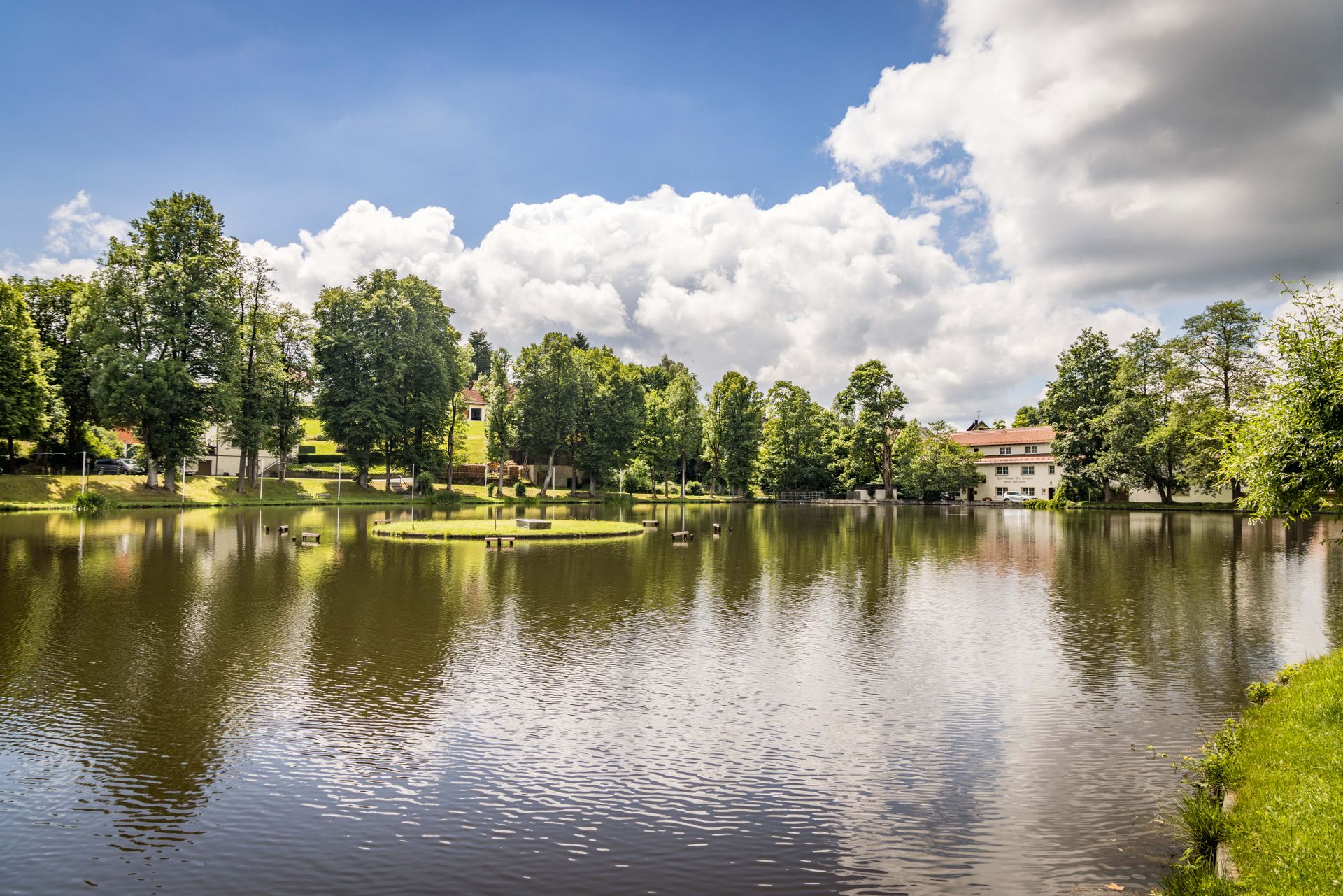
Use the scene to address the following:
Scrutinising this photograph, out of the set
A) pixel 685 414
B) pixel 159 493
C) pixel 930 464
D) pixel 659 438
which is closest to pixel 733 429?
pixel 685 414

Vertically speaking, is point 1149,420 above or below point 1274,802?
above

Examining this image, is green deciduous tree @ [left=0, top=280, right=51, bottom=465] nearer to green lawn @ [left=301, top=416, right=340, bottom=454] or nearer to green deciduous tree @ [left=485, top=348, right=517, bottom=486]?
green deciduous tree @ [left=485, top=348, right=517, bottom=486]

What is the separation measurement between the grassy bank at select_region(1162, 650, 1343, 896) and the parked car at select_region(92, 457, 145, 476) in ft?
261

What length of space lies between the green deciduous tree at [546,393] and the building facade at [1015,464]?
58.3 meters

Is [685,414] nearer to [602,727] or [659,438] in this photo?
[659,438]

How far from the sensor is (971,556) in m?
34.0

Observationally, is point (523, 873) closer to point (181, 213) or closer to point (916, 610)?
point (916, 610)

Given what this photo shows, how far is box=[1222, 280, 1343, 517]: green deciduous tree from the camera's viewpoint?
13.5m

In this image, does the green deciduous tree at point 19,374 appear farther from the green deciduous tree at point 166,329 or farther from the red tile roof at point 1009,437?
the red tile roof at point 1009,437

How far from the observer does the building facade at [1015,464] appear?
359 ft

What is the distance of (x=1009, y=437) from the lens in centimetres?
11512

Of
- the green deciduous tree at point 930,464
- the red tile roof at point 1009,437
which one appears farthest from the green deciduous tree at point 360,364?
the red tile roof at point 1009,437

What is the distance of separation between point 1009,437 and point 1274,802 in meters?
115

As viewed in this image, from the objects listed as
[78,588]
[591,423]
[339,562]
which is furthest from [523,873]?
[591,423]
